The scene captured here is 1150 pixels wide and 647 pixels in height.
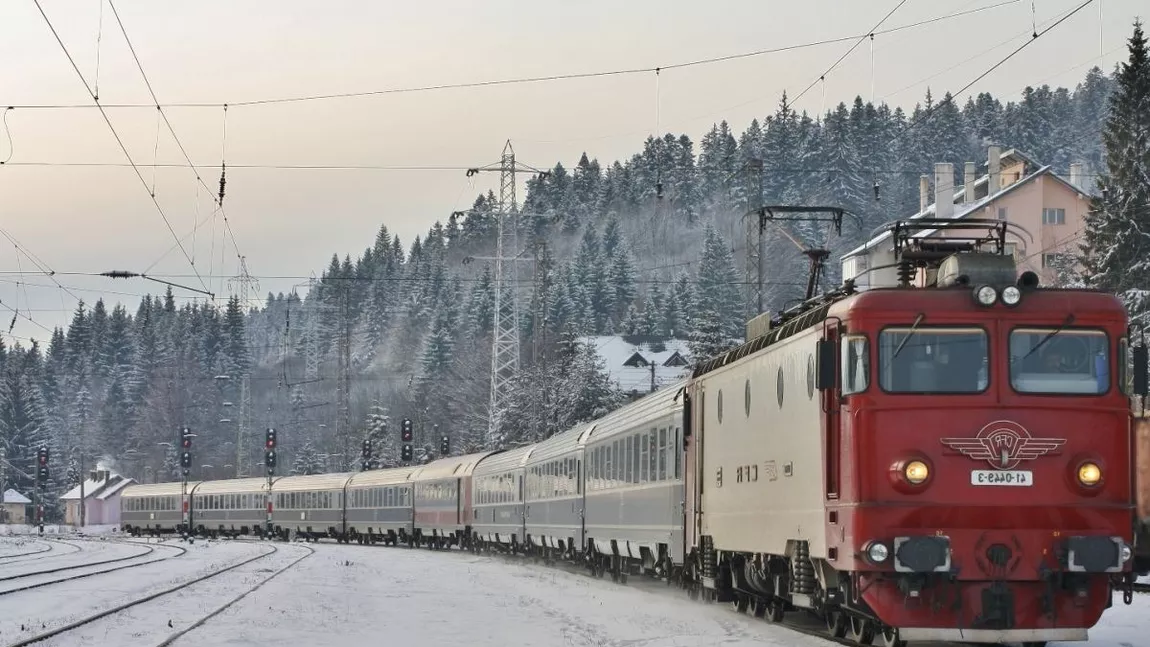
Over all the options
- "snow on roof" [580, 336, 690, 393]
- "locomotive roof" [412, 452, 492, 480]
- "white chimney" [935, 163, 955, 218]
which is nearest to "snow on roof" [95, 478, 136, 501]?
"snow on roof" [580, 336, 690, 393]

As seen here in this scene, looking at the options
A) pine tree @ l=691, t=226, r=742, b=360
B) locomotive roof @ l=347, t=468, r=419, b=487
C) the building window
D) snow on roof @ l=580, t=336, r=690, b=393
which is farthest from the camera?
snow on roof @ l=580, t=336, r=690, b=393

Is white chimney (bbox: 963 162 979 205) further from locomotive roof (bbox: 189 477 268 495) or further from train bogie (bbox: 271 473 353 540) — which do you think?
locomotive roof (bbox: 189 477 268 495)

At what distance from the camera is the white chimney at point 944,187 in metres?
87.6

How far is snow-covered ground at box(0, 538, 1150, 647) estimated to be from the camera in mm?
18625

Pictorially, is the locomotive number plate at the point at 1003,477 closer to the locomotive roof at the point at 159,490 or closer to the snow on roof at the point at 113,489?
the locomotive roof at the point at 159,490

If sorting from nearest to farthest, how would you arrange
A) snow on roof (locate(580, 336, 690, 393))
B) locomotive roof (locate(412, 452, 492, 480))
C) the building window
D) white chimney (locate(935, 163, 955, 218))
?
locomotive roof (locate(412, 452, 492, 480)) → white chimney (locate(935, 163, 955, 218)) → the building window → snow on roof (locate(580, 336, 690, 393))

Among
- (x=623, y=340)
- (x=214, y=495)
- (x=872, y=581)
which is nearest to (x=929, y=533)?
(x=872, y=581)

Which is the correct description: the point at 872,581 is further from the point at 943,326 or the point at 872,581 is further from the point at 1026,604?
the point at 943,326

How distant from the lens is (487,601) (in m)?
25.8

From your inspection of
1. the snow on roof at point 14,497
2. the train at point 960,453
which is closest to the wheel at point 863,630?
the train at point 960,453

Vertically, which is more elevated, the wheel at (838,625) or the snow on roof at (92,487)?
the wheel at (838,625)

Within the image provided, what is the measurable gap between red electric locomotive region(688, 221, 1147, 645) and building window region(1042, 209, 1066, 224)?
88511 millimetres

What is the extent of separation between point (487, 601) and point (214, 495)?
66.8 m

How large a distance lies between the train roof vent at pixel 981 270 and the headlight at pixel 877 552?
9.14 ft
